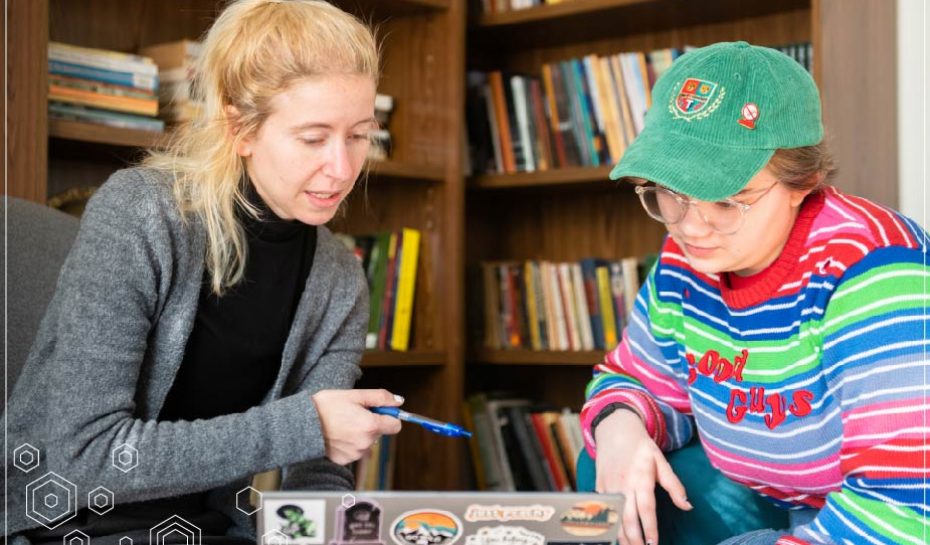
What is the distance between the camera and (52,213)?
4.49 ft

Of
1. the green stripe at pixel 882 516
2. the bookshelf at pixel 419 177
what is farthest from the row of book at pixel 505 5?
the green stripe at pixel 882 516

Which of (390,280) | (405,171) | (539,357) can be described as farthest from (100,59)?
(539,357)

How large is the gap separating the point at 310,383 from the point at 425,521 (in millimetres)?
548

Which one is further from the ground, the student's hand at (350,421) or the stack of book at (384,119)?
the stack of book at (384,119)

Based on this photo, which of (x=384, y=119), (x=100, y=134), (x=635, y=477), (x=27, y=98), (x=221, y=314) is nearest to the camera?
(x=635, y=477)

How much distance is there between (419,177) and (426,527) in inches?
62.8

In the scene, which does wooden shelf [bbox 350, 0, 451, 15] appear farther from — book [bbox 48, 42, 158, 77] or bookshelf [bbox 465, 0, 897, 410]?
book [bbox 48, 42, 158, 77]

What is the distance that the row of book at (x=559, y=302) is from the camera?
7.87 ft

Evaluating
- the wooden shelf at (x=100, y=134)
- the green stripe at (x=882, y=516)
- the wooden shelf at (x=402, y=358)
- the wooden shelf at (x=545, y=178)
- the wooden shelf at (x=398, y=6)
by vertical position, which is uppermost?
the wooden shelf at (x=398, y=6)

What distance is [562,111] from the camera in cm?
245

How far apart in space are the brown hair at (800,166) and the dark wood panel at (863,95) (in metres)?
0.86
